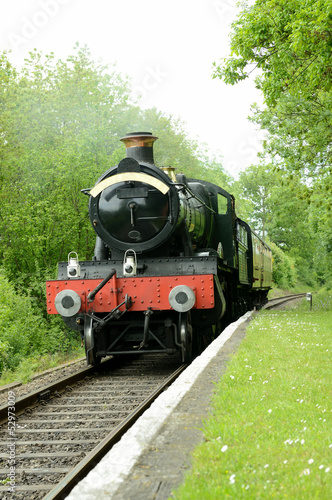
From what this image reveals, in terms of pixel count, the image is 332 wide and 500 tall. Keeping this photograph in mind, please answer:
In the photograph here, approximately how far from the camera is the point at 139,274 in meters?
8.39

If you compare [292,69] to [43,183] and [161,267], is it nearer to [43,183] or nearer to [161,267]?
[161,267]

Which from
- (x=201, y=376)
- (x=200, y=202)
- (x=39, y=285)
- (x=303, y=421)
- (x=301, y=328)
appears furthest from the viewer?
(x=39, y=285)

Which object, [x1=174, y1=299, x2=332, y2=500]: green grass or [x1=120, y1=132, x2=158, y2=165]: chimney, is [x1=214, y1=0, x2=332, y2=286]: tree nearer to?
[x1=120, y1=132, x2=158, y2=165]: chimney

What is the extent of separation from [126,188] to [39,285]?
11.8 metres

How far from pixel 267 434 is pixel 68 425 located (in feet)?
8.35

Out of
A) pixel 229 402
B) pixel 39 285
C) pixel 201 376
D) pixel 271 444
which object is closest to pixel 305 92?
pixel 201 376

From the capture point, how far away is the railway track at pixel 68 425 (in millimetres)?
4199

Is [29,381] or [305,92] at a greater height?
[305,92]

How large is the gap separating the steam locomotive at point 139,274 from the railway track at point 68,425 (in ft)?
2.32

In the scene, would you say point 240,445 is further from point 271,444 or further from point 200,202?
point 200,202

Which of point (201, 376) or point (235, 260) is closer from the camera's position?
point (201, 376)


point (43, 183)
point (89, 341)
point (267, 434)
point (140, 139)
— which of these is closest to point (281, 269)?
point (43, 183)

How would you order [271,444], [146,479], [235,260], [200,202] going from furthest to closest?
1. [235,260]
2. [200,202]
3. [271,444]
4. [146,479]

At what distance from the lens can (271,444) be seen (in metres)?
3.60
